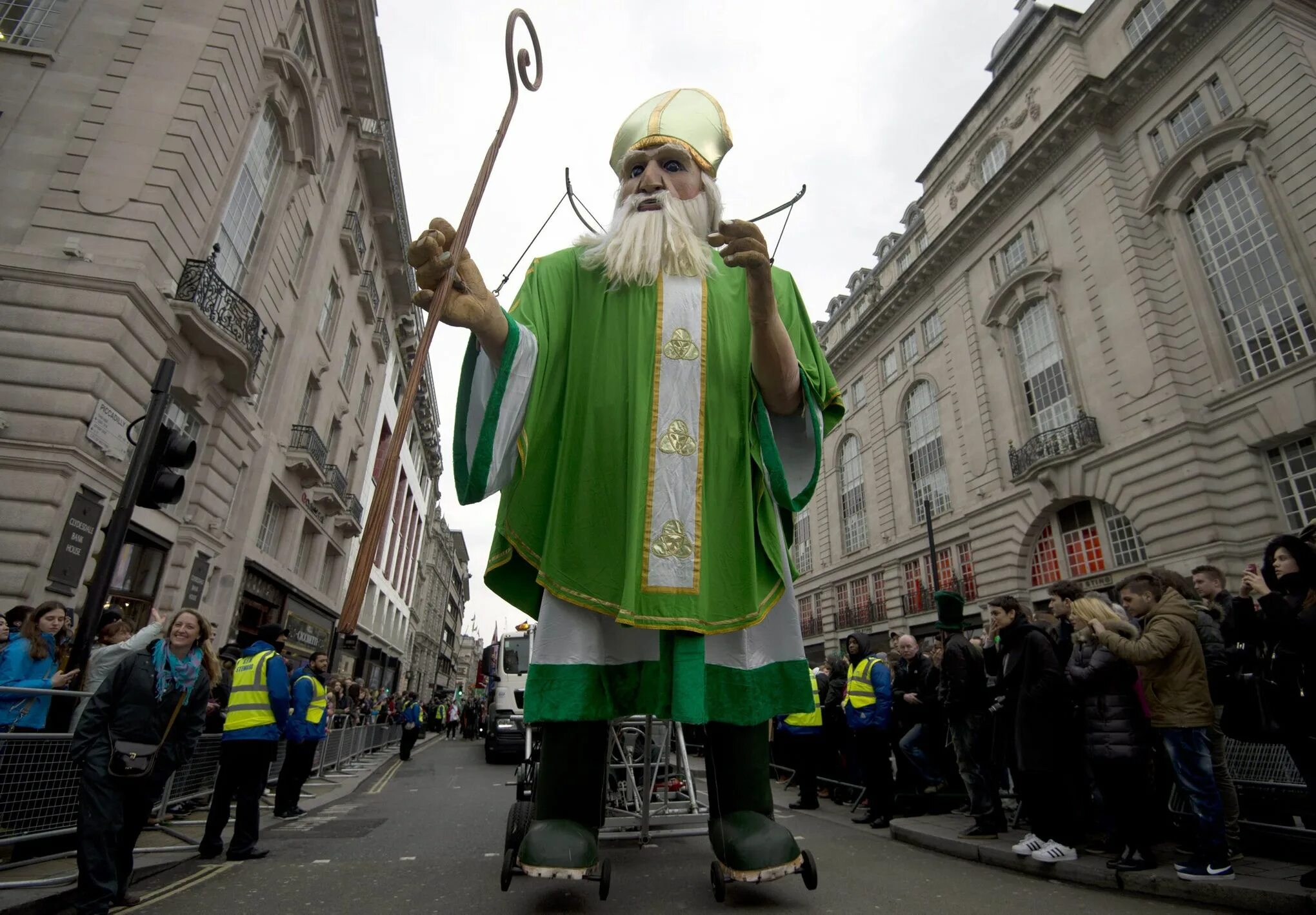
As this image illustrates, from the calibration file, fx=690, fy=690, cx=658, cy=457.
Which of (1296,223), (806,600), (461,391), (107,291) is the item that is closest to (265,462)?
(107,291)

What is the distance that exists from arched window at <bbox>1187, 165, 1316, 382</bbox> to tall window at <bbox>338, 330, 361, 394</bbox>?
23.4m

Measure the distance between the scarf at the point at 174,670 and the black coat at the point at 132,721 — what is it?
0.05 metres

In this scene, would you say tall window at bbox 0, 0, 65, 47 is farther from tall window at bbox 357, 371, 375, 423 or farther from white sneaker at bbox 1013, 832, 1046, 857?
white sneaker at bbox 1013, 832, 1046, 857

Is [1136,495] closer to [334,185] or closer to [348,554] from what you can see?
[334,185]

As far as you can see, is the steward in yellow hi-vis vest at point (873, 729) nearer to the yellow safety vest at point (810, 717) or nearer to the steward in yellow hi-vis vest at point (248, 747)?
the yellow safety vest at point (810, 717)

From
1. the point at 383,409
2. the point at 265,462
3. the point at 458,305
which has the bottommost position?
the point at 458,305

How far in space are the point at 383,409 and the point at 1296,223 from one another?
28.7m

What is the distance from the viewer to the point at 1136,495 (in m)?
17.4

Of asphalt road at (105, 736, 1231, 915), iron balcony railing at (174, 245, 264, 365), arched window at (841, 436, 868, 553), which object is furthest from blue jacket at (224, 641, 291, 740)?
arched window at (841, 436, 868, 553)

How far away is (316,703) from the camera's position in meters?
7.39

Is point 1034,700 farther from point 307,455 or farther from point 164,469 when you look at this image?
point 307,455

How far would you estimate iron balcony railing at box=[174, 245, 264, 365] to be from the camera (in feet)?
36.1

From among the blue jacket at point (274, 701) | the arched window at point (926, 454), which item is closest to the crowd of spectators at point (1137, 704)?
the blue jacket at point (274, 701)

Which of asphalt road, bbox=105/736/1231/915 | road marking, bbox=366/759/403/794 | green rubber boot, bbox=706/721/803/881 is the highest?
green rubber boot, bbox=706/721/803/881
